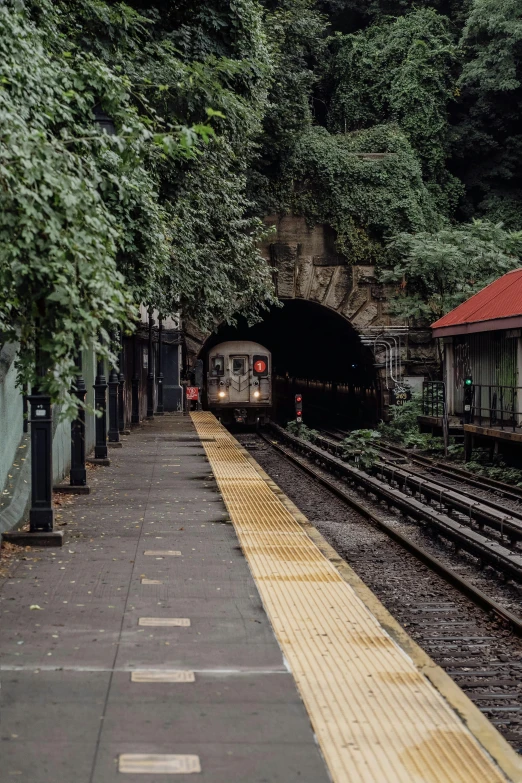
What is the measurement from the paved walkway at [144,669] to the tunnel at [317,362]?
30.6 meters

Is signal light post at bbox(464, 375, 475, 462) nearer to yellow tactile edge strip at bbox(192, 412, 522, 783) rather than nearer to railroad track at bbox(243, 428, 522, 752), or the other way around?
railroad track at bbox(243, 428, 522, 752)

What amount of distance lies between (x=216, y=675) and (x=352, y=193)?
34.6 meters

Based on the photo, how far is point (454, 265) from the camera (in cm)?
3631

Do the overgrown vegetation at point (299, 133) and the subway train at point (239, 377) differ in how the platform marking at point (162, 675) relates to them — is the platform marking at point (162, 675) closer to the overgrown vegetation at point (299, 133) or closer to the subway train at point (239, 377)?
the overgrown vegetation at point (299, 133)

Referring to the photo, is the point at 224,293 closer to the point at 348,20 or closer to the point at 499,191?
the point at 499,191

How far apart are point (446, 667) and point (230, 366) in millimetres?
32135

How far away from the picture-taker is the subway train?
133 ft

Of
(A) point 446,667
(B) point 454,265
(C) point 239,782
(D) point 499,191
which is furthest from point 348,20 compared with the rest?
(C) point 239,782

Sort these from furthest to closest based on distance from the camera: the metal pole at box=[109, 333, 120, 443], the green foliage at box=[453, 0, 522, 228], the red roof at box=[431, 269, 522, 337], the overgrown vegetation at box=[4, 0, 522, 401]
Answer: the green foliage at box=[453, 0, 522, 228]
the red roof at box=[431, 269, 522, 337]
the metal pole at box=[109, 333, 120, 443]
the overgrown vegetation at box=[4, 0, 522, 401]

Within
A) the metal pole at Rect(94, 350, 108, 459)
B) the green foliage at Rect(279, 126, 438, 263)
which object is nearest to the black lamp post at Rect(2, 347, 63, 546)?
the metal pole at Rect(94, 350, 108, 459)

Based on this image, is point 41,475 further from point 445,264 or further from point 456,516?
point 445,264

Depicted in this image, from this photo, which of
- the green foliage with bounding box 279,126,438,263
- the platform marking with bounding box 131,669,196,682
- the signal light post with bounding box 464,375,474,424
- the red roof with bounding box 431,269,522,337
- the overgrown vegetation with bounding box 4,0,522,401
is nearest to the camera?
the platform marking with bounding box 131,669,196,682

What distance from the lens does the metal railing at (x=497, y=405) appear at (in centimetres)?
2461

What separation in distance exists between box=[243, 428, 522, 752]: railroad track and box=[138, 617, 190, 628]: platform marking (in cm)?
231
